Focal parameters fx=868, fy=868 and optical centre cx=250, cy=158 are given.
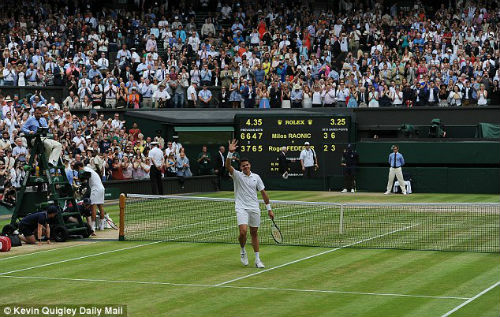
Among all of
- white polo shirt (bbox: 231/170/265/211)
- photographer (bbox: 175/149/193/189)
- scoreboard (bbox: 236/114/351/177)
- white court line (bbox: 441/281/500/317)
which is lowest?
white court line (bbox: 441/281/500/317)

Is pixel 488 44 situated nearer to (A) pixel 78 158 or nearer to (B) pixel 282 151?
(B) pixel 282 151

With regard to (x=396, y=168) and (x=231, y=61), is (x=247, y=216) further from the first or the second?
(x=231, y=61)

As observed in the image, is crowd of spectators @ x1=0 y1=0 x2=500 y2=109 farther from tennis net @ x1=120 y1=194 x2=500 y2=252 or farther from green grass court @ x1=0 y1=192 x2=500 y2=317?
green grass court @ x1=0 y1=192 x2=500 y2=317

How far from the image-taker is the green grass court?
14367mm

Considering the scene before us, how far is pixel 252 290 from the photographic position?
15.9 m

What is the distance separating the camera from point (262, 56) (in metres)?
46.9

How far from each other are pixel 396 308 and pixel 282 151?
85.8ft

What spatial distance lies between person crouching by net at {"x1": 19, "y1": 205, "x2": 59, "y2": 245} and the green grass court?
1.10 m

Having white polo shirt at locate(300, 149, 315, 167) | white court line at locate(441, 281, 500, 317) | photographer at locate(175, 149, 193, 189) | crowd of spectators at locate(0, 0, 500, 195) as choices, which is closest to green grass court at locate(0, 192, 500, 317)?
white court line at locate(441, 281, 500, 317)

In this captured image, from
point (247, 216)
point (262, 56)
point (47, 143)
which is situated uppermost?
point (262, 56)

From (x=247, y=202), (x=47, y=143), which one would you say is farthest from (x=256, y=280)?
(x=47, y=143)

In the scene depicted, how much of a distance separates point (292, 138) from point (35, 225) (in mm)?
19031

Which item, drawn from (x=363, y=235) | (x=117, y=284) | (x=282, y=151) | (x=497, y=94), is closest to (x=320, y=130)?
(x=282, y=151)

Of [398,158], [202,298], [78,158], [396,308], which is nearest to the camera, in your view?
[396,308]
